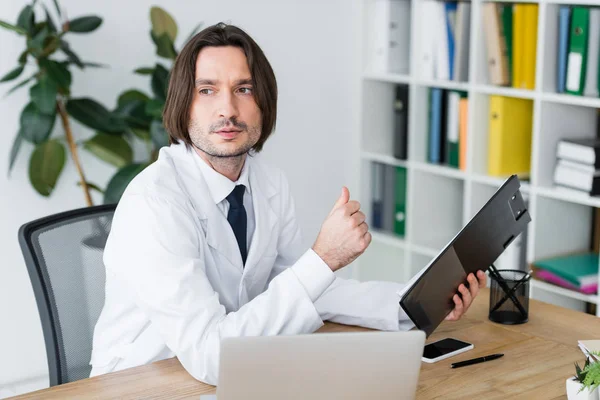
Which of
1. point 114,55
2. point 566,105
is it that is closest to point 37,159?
point 114,55

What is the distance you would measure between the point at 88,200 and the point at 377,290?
151 centimetres

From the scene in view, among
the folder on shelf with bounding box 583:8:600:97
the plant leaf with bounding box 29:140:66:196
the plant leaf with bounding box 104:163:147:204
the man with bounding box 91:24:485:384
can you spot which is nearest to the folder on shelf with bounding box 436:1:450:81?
the folder on shelf with bounding box 583:8:600:97

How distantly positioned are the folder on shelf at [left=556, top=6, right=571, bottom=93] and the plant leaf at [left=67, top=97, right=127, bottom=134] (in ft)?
5.08

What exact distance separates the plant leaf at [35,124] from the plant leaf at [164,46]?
43cm

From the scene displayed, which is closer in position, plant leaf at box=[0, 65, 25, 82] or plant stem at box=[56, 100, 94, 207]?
plant leaf at box=[0, 65, 25, 82]

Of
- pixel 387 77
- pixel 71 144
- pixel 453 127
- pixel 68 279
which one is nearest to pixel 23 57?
pixel 71 144

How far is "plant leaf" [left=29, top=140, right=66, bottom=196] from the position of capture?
304cm

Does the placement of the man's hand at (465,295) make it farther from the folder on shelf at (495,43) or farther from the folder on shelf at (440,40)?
the folder on shelf at (440,40)

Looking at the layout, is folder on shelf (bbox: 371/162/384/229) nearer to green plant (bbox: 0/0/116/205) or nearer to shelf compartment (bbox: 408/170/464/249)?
shelf compartment (bbox: 408/170/464/249)

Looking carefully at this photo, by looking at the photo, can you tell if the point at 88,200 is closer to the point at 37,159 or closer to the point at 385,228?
the point at 37,159

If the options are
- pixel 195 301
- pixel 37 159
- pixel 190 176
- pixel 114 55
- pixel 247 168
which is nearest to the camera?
pixel 195 301

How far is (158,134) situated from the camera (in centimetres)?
297

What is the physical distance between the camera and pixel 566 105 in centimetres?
319

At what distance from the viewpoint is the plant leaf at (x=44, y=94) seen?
113 inches
